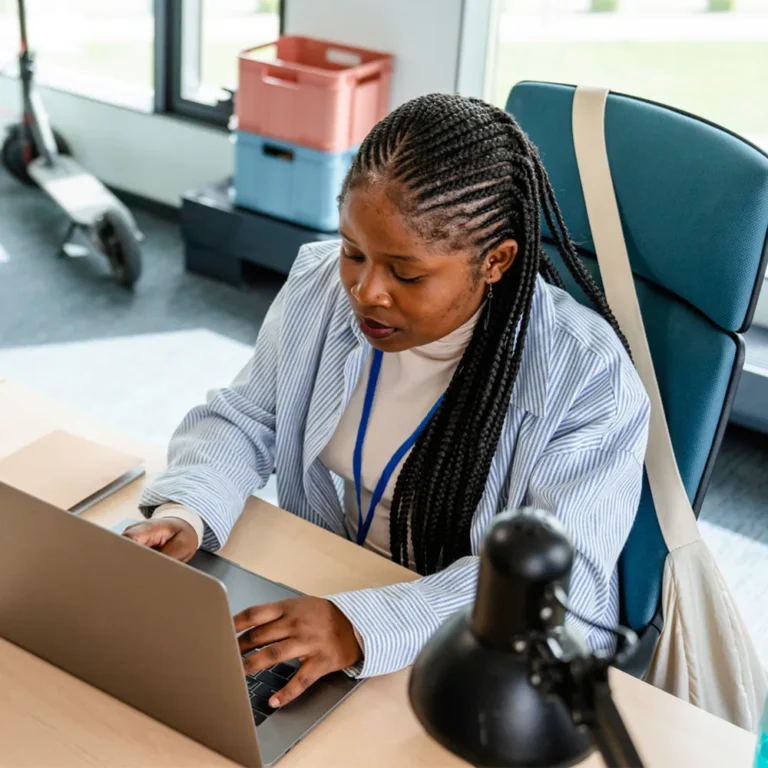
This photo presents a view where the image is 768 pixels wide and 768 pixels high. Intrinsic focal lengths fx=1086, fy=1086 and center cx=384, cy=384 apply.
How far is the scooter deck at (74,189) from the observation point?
12.1 ft

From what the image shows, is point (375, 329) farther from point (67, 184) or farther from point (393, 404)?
point (67, 184)

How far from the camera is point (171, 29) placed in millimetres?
3998

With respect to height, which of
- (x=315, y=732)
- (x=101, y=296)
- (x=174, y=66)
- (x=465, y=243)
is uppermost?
(x=465, y=243)

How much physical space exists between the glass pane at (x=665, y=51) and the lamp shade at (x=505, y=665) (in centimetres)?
297

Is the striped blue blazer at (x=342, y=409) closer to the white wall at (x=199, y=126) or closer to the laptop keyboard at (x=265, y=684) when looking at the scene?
the laptop keyboard at (x=265, y=684)

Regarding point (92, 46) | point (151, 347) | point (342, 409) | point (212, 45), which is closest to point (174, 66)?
point (212, 45)

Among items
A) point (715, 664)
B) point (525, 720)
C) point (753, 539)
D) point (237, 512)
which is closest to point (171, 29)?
point (753, 539)

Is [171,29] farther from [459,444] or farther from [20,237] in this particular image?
[459,444]

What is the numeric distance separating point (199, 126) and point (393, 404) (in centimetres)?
286

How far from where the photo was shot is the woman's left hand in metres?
1.02

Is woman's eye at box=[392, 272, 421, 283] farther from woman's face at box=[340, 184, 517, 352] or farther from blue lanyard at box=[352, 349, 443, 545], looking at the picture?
blue lanyard at box=[352, 349, 443, 545]

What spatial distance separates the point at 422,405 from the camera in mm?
1335

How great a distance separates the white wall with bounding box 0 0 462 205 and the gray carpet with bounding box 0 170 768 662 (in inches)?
10.0

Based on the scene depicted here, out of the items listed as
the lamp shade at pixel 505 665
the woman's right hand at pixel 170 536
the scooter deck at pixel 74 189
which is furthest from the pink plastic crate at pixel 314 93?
the lamp shade at pixel 505 665
